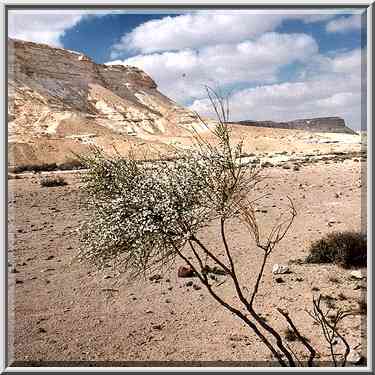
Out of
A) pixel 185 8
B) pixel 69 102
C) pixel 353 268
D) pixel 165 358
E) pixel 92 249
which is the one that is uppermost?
pixel 69 102

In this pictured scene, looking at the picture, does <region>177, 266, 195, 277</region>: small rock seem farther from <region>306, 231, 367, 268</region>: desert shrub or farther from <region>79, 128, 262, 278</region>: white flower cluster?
<region>79, 128, 262, 278</region>: white flower cluster

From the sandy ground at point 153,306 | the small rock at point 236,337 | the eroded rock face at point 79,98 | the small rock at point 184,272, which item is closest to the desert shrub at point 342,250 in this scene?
the sandy ground at point 153,306

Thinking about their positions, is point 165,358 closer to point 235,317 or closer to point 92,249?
point 235,317

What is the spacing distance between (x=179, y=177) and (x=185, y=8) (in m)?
1.42

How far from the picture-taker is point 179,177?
13.2 feet

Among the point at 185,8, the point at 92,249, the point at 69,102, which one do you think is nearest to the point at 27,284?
the point at 92,249

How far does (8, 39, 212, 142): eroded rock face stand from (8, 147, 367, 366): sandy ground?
2788 centimetres

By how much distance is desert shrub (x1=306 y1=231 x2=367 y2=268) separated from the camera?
8.17 meters

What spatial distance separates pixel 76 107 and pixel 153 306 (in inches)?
Result: 1644

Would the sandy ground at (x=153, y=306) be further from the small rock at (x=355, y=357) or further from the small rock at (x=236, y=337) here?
the small rock at (x=355, y=357)

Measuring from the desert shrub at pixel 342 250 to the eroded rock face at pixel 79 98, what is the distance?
98.0 ft

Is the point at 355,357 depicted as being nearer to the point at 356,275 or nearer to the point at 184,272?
the point at 356,275

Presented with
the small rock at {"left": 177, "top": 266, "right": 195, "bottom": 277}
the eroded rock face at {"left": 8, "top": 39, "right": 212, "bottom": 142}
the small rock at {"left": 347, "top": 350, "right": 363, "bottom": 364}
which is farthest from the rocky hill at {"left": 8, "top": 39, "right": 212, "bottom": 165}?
the small rock at {"left": 347, "top": 350, "right": 363, "bottom": 364}

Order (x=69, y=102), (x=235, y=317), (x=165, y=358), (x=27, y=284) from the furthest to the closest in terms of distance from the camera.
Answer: (x=69, y=102)
(x=27, y=284)
(x=235, y=317)
(x=165, y=358)
